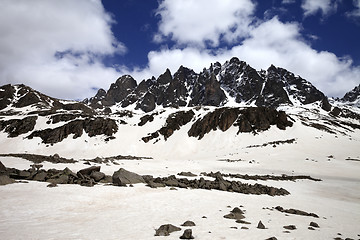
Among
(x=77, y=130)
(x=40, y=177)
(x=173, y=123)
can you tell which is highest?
(x=173, y=123)

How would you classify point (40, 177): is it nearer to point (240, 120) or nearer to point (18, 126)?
point (240, 120)

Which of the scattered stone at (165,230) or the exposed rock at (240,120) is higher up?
the exposed rock at (240,120)

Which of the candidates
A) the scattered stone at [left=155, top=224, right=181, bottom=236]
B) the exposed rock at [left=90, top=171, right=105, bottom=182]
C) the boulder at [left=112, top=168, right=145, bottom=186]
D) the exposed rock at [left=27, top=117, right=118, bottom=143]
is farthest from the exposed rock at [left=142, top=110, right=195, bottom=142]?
the scattered stone at [left=155, top=224, right=181, bottom=236]

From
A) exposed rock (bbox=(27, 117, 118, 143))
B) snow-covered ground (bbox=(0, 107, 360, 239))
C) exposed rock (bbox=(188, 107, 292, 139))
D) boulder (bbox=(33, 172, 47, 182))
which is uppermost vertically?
exposed rock (bbox=(188, 107, 292, 139))

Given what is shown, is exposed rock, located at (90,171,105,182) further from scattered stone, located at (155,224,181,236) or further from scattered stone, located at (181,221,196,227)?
scattered stone, located at (155,224,181,236)

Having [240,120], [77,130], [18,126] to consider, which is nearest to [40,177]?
[240,120]

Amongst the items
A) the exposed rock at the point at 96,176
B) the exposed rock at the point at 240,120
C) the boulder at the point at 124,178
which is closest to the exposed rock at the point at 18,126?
the exposed rock at the point at 240,120

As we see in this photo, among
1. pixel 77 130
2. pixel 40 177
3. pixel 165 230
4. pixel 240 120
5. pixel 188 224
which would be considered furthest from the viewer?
pixel 77 130

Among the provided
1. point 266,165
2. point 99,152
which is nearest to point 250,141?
point 266,165

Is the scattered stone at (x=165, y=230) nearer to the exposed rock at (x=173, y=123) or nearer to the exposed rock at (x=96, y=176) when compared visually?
the exposed rock at (x=96, y=176)

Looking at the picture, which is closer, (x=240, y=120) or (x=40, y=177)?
(x=40, y=177)

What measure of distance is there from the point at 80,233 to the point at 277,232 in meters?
6.62

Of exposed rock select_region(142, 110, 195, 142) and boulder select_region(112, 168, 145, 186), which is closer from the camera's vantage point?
boulder select_region(112, 168, 145, 186)

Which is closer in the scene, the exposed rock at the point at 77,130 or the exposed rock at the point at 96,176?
the exposed rock at the point at 96,176
